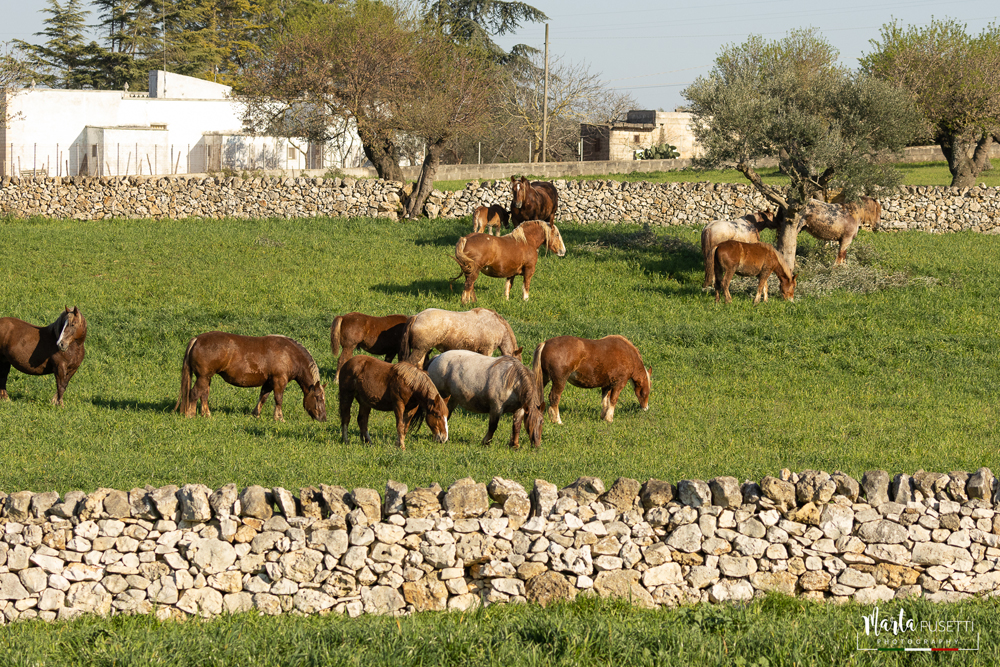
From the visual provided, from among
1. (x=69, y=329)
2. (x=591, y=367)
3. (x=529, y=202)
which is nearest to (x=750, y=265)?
(x=529, y=202)

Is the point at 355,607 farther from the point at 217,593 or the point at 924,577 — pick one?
the point at 924,577

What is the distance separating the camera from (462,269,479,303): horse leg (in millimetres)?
22438

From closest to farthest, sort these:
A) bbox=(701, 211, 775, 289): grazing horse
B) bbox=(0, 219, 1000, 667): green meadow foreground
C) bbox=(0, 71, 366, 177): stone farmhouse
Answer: bbox=(0, 219, 1000, 667): green meadow foreground → bbox=(701, 211, 775, 289): grazing horse → bbox=(0, 71, 366, 177): stone farmhouse

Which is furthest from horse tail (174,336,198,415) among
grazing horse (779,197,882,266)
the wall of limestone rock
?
the wall of limestone rock

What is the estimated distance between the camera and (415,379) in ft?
41.1

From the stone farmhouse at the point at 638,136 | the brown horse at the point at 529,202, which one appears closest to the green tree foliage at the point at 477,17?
the stone farmhouse at the point at 638,136

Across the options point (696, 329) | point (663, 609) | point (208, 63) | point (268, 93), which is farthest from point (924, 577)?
point (208, 63)

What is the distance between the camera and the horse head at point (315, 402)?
14305 mm

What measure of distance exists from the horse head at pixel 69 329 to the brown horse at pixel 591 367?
705 cm

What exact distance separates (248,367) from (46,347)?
3.52m

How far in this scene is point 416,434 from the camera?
1355 centimetres

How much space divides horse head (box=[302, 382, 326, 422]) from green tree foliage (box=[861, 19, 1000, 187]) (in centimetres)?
3440

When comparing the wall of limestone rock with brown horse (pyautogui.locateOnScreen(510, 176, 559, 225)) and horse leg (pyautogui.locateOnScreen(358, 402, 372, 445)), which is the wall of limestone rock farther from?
horse leg (pyautogui.locateOnScreen(358, 402, 372, 445))

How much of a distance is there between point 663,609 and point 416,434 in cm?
574
